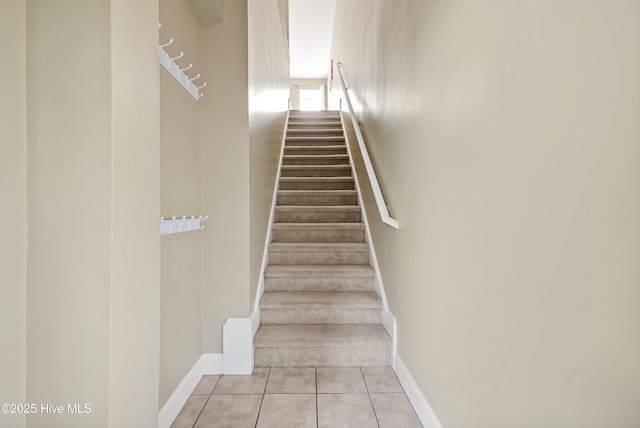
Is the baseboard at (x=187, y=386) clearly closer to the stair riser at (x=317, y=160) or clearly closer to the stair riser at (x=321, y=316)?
the stair riser at (x=321, y=316)

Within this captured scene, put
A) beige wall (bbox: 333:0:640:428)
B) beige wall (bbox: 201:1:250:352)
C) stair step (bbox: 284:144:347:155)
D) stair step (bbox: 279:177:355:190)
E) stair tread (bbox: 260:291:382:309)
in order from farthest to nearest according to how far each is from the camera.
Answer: stair step (bbox: 284:144:347:155) → stair step (bbox: 279:177:355:190) → stair tread (bbox: 260:291:382:309) → beige wall (bbox: 201:1:250:352) → beige wall (bbox: 333:0:640:428)

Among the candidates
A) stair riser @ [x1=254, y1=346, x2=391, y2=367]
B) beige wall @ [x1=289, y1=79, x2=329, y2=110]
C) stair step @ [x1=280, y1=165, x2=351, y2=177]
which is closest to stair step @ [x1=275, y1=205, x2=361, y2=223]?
stair step @ [x1=280, y1=165, x2=351, y2=177]

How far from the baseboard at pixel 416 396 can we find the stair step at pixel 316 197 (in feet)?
6.30

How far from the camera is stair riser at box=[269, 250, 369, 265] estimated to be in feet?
9.50

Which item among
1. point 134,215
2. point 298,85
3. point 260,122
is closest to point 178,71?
point 134,215

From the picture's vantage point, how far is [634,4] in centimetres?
57

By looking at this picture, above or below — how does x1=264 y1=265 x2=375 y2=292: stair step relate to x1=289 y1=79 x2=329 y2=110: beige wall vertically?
below

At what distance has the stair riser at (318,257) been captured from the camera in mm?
2896

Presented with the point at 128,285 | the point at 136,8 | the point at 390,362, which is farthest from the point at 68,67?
the point at 390,362

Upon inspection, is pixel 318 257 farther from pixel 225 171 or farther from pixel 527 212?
pixel 527 212

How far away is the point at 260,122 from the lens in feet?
8.54

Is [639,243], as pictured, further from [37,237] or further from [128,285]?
[37,237]

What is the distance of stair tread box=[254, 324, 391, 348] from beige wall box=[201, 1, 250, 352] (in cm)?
27

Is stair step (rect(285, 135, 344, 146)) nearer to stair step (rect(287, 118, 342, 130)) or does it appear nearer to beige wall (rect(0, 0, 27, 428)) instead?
stair step (rect(287, 118, 342, 130))
